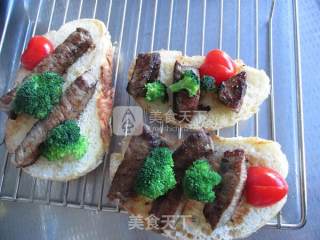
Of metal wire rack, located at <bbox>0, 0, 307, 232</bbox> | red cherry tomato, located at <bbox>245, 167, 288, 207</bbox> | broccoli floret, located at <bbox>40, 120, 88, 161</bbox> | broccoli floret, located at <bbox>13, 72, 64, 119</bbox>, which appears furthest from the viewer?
metal wire rack, located at <bbox>0, 0, 307, 232</bbox>

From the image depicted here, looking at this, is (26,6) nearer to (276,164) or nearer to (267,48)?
(267,48)

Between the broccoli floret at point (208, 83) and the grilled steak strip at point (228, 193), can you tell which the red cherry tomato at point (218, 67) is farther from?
the grilled steak strip at point (228, 193)

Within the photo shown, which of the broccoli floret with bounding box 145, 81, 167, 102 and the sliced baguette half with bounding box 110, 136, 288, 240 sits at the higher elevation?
the broccoli floret with bounding box 145, 81, 167, 102

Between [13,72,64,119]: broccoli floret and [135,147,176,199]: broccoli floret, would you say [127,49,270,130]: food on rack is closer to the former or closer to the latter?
[135,147,176,199]: broccoli floret

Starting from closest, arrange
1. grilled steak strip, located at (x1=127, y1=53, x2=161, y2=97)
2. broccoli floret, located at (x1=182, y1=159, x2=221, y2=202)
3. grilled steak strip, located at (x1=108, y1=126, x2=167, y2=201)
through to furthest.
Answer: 1. broccoli floret, located at (x1=182, y1=159, x2=221, y2=202)
2. grilled steak strip, located at (x1=108, y1=126, x2=167, y2=201)
3. grilled steak strip, located at (x1=127, y1=53, x2=161, y2=97)

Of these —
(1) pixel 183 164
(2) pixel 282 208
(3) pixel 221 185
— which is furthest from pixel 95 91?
(2) pixel 282 208

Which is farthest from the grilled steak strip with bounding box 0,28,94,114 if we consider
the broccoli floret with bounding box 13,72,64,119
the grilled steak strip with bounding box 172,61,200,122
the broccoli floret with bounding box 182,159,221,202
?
the broccoli floret with bounding box 182,159,221,202

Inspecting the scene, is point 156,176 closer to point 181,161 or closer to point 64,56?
point 181,161

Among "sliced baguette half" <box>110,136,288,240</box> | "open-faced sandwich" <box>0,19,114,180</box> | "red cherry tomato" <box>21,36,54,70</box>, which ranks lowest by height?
"sliced baguette half" <box>110,136,288,240</box>

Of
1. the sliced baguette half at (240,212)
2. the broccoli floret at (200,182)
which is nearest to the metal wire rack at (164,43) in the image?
the sliced baguette half at (240,212)
